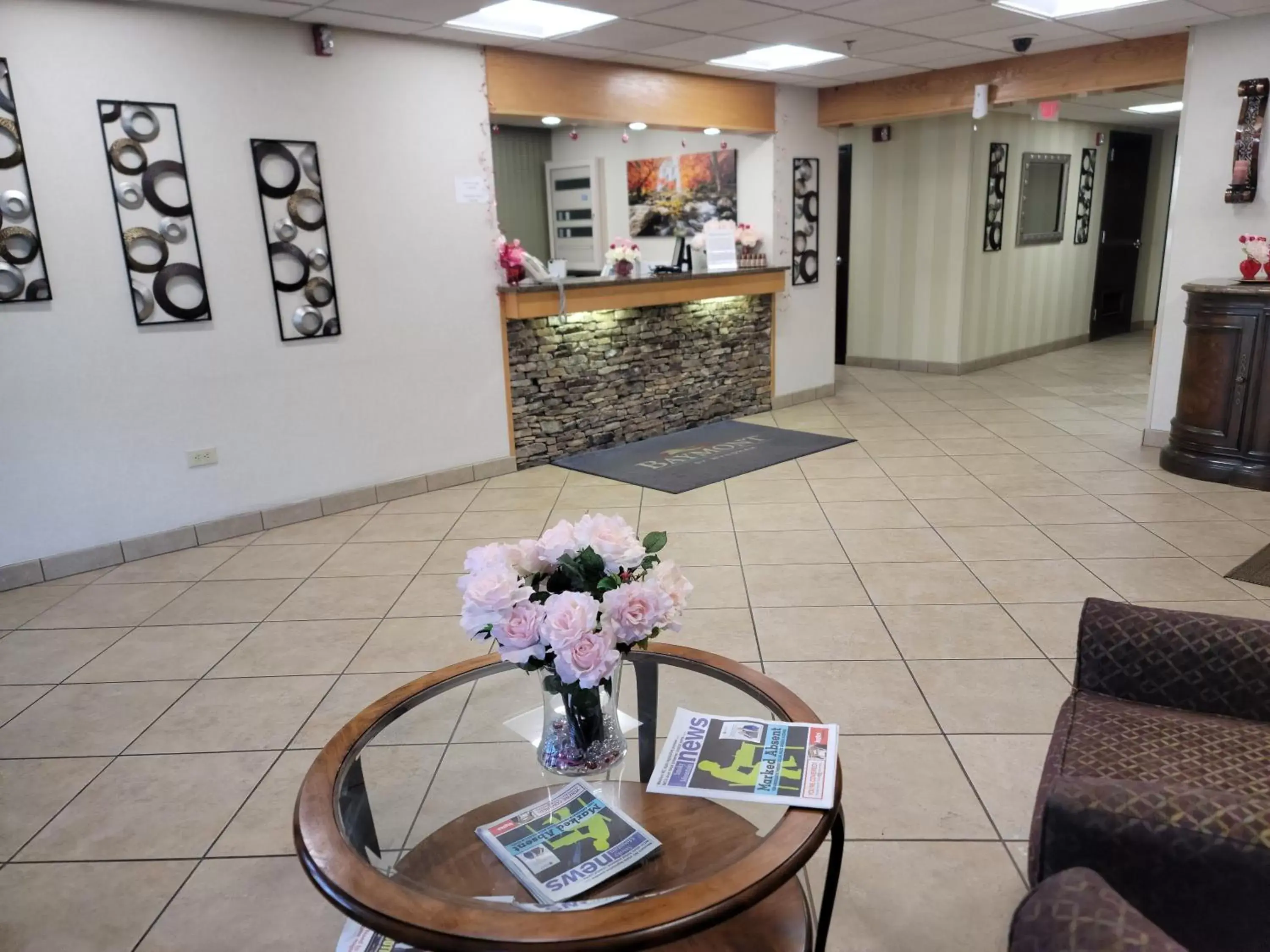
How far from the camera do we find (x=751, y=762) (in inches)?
63.5

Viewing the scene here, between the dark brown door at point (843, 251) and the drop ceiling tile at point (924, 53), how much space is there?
2.95 m

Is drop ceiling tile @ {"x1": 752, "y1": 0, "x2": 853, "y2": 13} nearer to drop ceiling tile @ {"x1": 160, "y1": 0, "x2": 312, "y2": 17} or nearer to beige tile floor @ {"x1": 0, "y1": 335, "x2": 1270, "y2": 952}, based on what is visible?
drop ceiling tile @ {"x1": 160, "y1": 0, "x2": 312, "y2": 17}

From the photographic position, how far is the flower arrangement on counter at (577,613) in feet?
5.06

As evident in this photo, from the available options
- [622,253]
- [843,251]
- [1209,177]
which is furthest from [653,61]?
[843,251]

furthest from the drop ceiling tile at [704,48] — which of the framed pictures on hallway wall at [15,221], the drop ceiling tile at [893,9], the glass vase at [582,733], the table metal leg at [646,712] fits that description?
the glass vase at [582,733]

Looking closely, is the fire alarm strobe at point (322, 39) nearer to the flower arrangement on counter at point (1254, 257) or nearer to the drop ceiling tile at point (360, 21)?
the drop ceiling tile at point (360, 21)

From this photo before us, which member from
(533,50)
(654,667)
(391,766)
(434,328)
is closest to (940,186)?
(533,50)

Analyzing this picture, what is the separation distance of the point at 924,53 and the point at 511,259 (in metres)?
2.94

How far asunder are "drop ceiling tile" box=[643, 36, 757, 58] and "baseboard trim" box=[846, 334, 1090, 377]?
14.0 feet

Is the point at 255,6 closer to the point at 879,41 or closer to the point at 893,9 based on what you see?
the point at 893,9

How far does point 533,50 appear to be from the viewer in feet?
16.9

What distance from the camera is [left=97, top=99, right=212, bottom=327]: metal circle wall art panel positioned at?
390cm

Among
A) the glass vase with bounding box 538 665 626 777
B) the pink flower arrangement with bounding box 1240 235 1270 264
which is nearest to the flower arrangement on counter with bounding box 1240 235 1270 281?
the pink flower arrangement with bounding box 1240 235 1270 264

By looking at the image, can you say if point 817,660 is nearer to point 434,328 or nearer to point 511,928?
point 511,928
